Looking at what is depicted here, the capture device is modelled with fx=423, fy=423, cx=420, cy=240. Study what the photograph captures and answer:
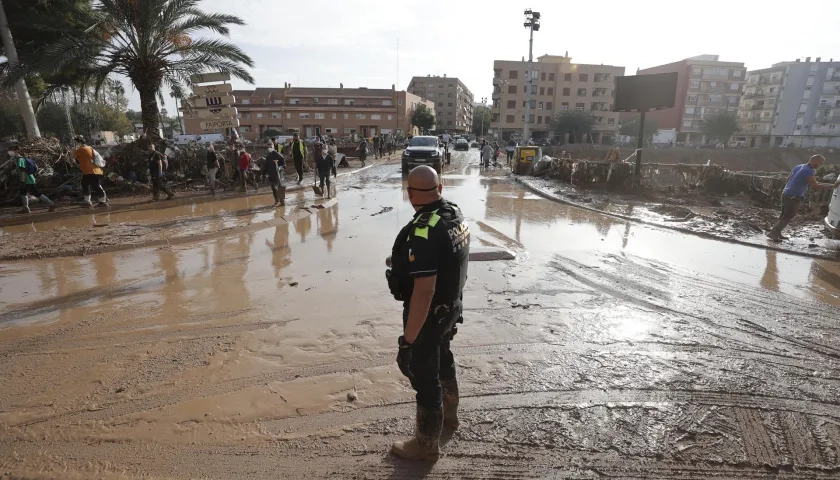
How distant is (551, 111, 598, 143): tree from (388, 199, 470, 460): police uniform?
216 feet

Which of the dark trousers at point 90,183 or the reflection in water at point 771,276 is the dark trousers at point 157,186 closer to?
the dark trousers at point 90,183

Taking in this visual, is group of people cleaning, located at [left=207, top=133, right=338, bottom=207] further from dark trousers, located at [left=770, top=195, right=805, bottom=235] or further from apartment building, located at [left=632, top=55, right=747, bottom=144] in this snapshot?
apartment building, located at [left=632, top=55, right=747, bottom=144]

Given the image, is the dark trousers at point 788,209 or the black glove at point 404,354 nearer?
the black glove at point 404,354

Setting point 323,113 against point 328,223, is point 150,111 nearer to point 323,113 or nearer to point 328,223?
point 328,223

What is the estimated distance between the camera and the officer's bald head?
2.32 meters

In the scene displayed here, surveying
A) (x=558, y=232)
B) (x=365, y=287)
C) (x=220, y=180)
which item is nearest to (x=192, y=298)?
(x=365, y=287)

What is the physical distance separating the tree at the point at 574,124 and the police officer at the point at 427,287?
65755mm

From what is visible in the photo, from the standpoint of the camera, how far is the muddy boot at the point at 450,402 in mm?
2818

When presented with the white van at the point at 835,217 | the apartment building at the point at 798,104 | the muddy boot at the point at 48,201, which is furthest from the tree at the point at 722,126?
the muddy boot at the point at 48,201

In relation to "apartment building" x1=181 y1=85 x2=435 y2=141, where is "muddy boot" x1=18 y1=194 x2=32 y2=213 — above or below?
below

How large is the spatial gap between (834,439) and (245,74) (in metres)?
16.3

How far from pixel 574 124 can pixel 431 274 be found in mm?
66179

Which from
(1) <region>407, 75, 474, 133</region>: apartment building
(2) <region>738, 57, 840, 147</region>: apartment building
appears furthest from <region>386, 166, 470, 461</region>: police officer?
(1) <region>407, 75, 474, 133</region>: apartment building

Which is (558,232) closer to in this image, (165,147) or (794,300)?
(794,300)
